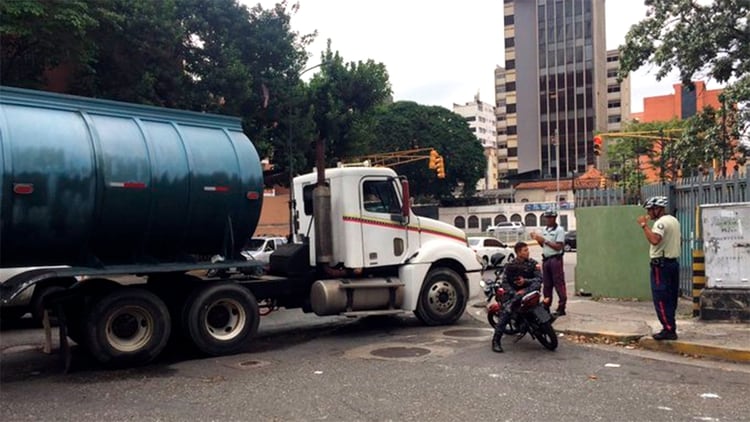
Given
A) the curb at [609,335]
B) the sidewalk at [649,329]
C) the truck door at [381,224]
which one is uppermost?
the truck door at [381,224]

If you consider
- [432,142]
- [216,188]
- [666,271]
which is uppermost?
[432,142]

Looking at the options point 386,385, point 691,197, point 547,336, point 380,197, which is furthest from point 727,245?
point 386,385

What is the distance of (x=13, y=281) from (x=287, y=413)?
369 cm

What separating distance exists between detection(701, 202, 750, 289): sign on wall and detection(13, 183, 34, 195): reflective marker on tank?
29.2ft

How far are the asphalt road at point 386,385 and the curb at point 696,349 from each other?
291mm

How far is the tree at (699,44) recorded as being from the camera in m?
20.5

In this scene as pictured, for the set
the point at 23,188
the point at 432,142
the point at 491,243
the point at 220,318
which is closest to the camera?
the point at 23,188

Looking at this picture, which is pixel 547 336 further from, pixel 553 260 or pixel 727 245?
pixel 727 245

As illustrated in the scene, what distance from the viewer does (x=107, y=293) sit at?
24.7 ft

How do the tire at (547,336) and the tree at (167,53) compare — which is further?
the tree at (167,53)

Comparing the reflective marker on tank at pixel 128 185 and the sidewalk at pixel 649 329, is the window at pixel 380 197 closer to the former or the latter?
the sidewalk at pixel 649 329

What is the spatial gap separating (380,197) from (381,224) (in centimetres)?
45

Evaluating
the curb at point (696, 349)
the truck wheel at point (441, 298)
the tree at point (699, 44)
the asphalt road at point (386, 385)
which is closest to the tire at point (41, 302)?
the asphalt road at point (386, 385)

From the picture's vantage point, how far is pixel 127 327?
764 cm
